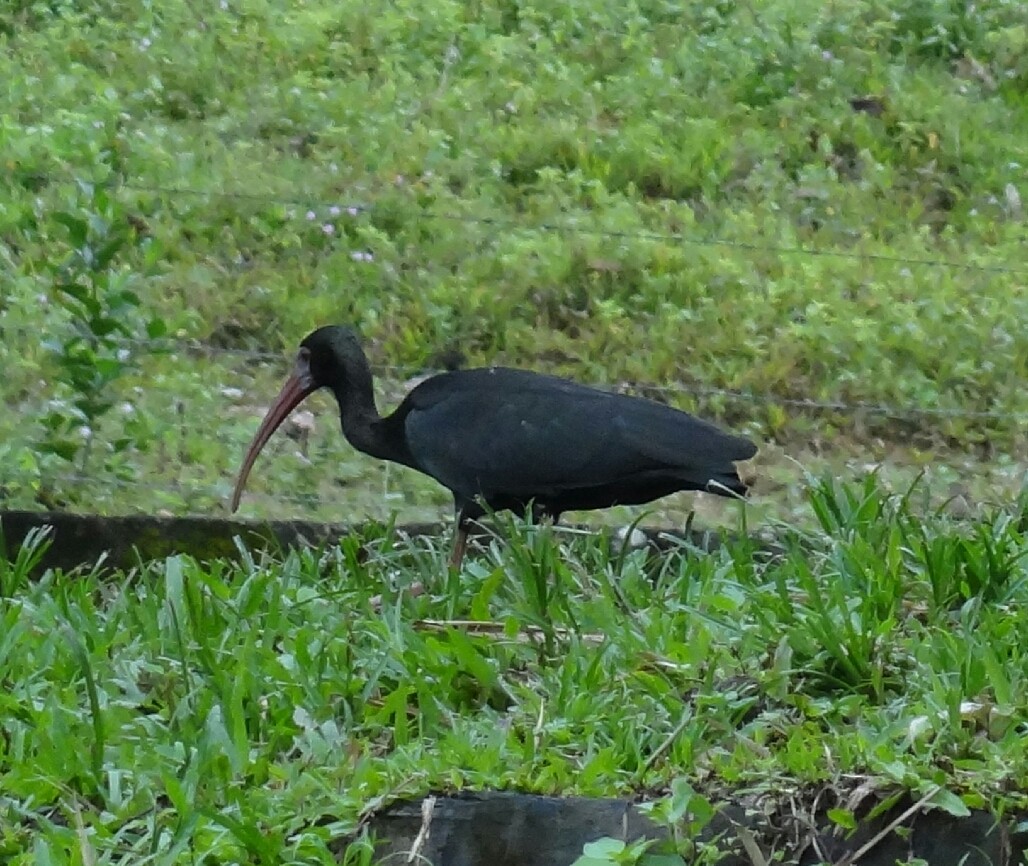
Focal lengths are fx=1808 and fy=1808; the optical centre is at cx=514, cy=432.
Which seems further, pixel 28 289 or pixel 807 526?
pixel 28 289

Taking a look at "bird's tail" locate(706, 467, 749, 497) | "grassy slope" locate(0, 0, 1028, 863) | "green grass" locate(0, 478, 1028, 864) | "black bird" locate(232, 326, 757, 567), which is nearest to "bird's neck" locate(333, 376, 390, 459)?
"black bird" locate(232, 326, 757, 567)

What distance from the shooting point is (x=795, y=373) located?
8.11 m

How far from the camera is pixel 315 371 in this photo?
259 inches

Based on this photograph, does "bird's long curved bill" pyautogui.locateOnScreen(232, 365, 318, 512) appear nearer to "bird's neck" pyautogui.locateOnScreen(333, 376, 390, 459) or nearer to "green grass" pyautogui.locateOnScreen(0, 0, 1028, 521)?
"bird's neck" pyautogui.locateOnScreen(333, 376, 390, 459)

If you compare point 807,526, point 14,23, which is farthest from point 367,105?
point 807,526

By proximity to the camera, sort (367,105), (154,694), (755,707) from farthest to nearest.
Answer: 1. (367,105)
2. (154,694)
3. (755,707)

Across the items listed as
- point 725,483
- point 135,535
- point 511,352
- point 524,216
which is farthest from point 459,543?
point 524,216

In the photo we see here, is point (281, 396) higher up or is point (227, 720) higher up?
point (227, 720)

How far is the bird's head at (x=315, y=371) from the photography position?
6.48 m

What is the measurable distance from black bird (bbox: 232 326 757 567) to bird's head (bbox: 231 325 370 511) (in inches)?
13.1

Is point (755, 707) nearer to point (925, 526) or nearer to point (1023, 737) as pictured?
point (1023, 737)

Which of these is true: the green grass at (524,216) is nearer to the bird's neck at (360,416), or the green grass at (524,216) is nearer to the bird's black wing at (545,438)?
the bird's neck at (360,416)

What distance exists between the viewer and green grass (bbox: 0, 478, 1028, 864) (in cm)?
312

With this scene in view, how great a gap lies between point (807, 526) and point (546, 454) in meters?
1.01
